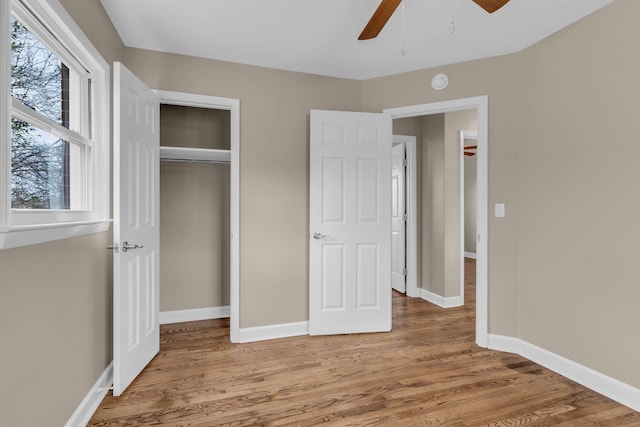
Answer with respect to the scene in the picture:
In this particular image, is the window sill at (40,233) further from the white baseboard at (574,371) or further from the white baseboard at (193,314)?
the white baseboard at (574,371)

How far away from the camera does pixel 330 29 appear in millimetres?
2465

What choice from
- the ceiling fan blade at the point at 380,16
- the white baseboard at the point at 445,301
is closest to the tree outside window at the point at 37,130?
the ceiling fan blade at the point at 380,16

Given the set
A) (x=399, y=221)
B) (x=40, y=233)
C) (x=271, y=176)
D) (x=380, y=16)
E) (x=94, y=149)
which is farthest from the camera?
(x=399, y=221)

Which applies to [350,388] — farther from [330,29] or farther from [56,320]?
[330,29]

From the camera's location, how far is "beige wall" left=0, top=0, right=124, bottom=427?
4.09 ft

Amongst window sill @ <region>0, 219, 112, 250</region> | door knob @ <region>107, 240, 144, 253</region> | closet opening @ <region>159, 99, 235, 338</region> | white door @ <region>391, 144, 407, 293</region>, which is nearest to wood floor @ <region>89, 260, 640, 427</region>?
closet opening @ <region>159, 99, 235, 338</region>

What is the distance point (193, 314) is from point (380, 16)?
3.24 metres

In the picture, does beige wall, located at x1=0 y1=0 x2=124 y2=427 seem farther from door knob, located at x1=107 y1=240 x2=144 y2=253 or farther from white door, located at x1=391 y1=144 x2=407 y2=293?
white door, located at x1=391 y1=144 x2=407 y2=293

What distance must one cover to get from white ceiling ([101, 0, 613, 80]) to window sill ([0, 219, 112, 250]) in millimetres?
1479

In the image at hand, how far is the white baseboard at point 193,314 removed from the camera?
3445mm

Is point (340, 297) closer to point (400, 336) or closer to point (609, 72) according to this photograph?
point (400, 336)

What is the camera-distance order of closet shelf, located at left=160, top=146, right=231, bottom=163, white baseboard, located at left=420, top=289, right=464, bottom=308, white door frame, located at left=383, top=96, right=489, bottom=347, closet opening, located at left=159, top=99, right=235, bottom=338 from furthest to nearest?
1. white baseboard, located at left=420, top=289, right=464, bottom=308
2. closet opening, located at left=159, top=99, right=235, bottom=338
3. closet shelf, located at left=160, top=146, right=231, bottom=163
4. white door frame, located at left=383, top=96, right=489, bottom=347

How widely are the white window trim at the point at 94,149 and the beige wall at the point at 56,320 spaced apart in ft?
0.24

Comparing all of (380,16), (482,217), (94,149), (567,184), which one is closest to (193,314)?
(94,149)
